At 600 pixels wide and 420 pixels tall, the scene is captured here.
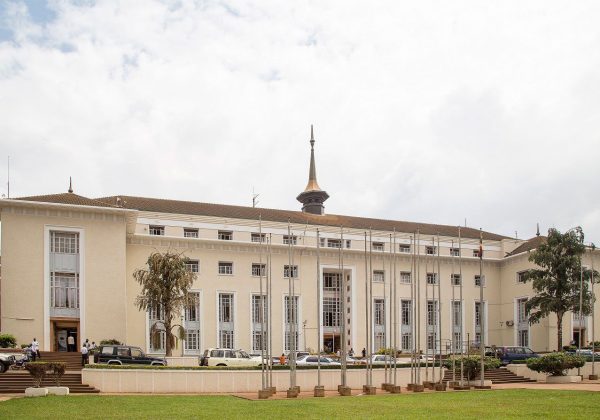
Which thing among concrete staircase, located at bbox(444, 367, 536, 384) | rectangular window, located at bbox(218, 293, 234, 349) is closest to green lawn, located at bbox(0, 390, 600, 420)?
concrete staircase, located at bbox(444, 367, 536, 384)

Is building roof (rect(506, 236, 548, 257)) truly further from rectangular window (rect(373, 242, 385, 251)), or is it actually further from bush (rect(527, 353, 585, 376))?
bush (rect(527, 353, 585, 376))

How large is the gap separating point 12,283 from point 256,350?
18.3m

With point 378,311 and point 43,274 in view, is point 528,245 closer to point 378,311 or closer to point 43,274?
point 378,311

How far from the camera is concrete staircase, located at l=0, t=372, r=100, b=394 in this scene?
3185 cm

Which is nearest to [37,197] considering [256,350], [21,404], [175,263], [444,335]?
[175,263]

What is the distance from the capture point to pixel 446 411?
72.3ft

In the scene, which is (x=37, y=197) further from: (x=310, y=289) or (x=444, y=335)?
(x=444, y=335)

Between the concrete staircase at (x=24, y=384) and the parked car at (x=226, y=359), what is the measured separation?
8145 mm

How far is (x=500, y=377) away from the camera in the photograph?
39.6 meters

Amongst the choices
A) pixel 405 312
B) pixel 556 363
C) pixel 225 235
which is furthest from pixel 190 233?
pixel 556 363

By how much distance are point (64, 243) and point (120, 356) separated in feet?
41.6

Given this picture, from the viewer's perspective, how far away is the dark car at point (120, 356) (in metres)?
37.5

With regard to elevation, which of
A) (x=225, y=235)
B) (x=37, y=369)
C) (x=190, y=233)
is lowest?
(x=37, y=369)

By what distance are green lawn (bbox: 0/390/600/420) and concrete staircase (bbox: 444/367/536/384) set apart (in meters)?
9.76
